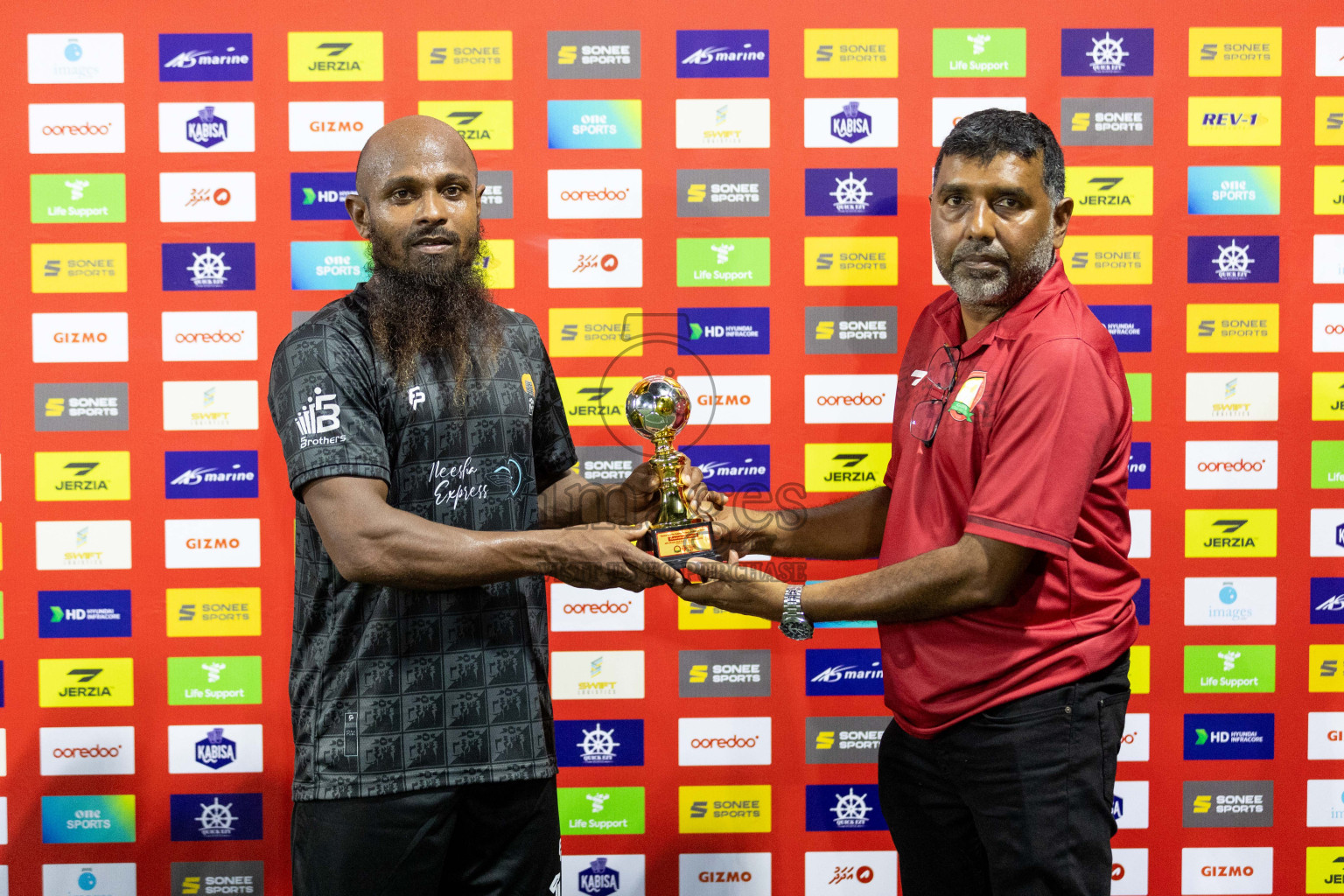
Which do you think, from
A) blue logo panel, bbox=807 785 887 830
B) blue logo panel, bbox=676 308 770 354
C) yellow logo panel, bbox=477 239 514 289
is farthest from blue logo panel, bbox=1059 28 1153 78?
blue logo panel, bbox=807 785 887 830

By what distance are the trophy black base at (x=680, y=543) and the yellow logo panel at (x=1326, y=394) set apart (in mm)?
2235

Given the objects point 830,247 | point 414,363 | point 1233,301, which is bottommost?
point 414,363

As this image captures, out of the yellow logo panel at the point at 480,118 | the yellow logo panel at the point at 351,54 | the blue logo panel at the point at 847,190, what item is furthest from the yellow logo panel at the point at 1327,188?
the yellow logo panel at the point at 351,54

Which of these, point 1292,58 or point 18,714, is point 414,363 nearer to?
point 18,714

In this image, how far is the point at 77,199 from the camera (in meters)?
2.94

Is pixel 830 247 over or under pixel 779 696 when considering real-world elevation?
over

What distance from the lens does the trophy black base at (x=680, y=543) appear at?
2.20m

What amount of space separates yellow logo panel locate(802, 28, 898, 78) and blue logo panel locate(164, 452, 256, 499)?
2.24 metres

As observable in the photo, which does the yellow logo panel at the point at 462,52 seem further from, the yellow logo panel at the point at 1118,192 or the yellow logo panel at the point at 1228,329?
the yellow logo panel at the point at 1228,329

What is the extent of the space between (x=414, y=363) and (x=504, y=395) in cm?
22

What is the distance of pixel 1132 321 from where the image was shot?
301cm

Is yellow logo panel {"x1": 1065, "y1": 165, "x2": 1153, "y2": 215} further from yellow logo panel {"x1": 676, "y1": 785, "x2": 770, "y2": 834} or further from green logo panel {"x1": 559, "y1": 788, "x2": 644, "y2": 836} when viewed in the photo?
green logo panel {"x1": 559, "y1": 788, "x2": 644, "y2": 836}

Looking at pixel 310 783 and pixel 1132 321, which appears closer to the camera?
pixel 310 783

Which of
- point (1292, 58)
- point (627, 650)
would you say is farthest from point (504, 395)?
point (1292, 58)
